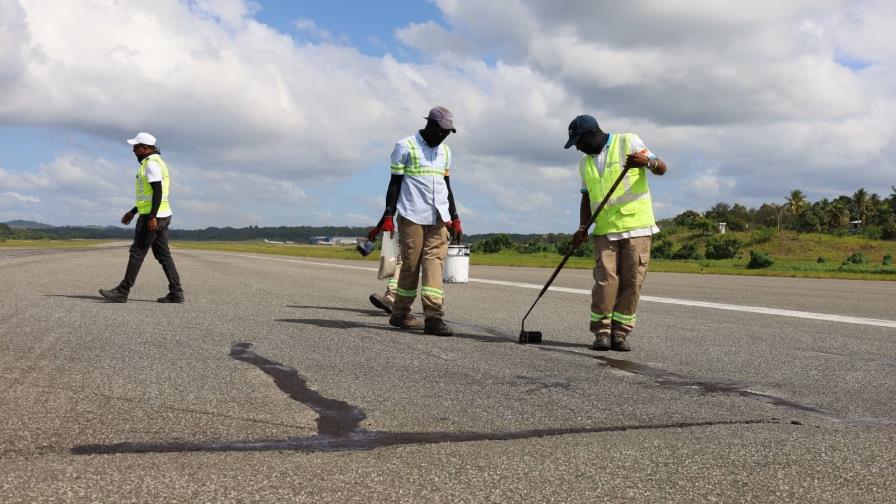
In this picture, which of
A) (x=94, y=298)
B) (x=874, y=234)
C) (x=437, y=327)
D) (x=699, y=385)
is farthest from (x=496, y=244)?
(x=699, y=385)

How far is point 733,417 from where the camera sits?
3.61 meters

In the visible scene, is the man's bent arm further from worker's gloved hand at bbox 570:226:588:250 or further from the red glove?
worker's gloved hand at bbox 570:226:588:250

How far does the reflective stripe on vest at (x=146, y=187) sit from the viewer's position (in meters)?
9.21

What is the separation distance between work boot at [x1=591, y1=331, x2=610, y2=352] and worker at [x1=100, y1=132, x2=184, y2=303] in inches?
219

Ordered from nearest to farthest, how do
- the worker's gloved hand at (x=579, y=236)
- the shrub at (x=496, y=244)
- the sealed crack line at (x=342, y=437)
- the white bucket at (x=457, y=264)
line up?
the sealed crack line at (x=342, y=437)
the worker's gloved hand at (x=579, y=236)
the white bucket at (x=457, y=264)
the shrub at (x=496, y=244)

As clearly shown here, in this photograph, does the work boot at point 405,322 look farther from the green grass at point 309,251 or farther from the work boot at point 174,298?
the green grass at point 309,251

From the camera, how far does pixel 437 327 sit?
263 inches

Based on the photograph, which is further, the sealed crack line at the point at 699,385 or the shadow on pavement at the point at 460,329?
A: the shadow on pavement at the point at 460,329

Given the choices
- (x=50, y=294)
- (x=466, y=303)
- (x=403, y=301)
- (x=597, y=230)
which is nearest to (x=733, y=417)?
(x=597, y=230)

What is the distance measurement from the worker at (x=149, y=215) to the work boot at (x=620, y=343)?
5678 millimetres

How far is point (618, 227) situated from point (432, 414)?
3.03m

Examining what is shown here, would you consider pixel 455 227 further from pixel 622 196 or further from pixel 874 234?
pixel 874 234

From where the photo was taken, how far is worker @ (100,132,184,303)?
9.16m

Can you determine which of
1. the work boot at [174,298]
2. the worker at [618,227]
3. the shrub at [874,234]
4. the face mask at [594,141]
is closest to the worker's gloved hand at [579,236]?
the worker at [618,227]
